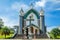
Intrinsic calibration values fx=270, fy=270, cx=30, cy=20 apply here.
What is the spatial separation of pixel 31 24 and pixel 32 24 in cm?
3

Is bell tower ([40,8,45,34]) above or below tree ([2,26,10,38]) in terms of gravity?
above

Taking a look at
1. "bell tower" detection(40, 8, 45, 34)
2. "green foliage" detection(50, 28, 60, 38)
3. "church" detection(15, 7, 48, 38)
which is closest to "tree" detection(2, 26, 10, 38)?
"church" detection(15, 7, 48, 38)

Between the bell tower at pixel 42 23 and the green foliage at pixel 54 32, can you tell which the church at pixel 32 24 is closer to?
the bell tower at pixel 42 23

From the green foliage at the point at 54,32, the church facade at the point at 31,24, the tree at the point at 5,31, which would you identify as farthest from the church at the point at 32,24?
the tree at the point at 5,31

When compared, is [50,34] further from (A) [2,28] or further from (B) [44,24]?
(A) [2,28]

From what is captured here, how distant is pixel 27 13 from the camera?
7762 mm

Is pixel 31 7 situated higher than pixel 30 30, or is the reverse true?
pixel 31 7

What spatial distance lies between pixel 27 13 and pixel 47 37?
35.3 inches

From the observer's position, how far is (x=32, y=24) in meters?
7.70

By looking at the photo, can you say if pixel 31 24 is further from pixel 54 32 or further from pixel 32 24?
pixel 54 32

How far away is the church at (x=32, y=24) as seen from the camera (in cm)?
771

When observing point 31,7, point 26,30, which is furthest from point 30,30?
point 31,7

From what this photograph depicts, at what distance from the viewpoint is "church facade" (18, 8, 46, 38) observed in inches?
304

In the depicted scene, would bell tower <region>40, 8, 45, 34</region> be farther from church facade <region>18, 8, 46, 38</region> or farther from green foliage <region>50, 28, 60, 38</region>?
green foliage <region>50, 28, 60, 38</region>
